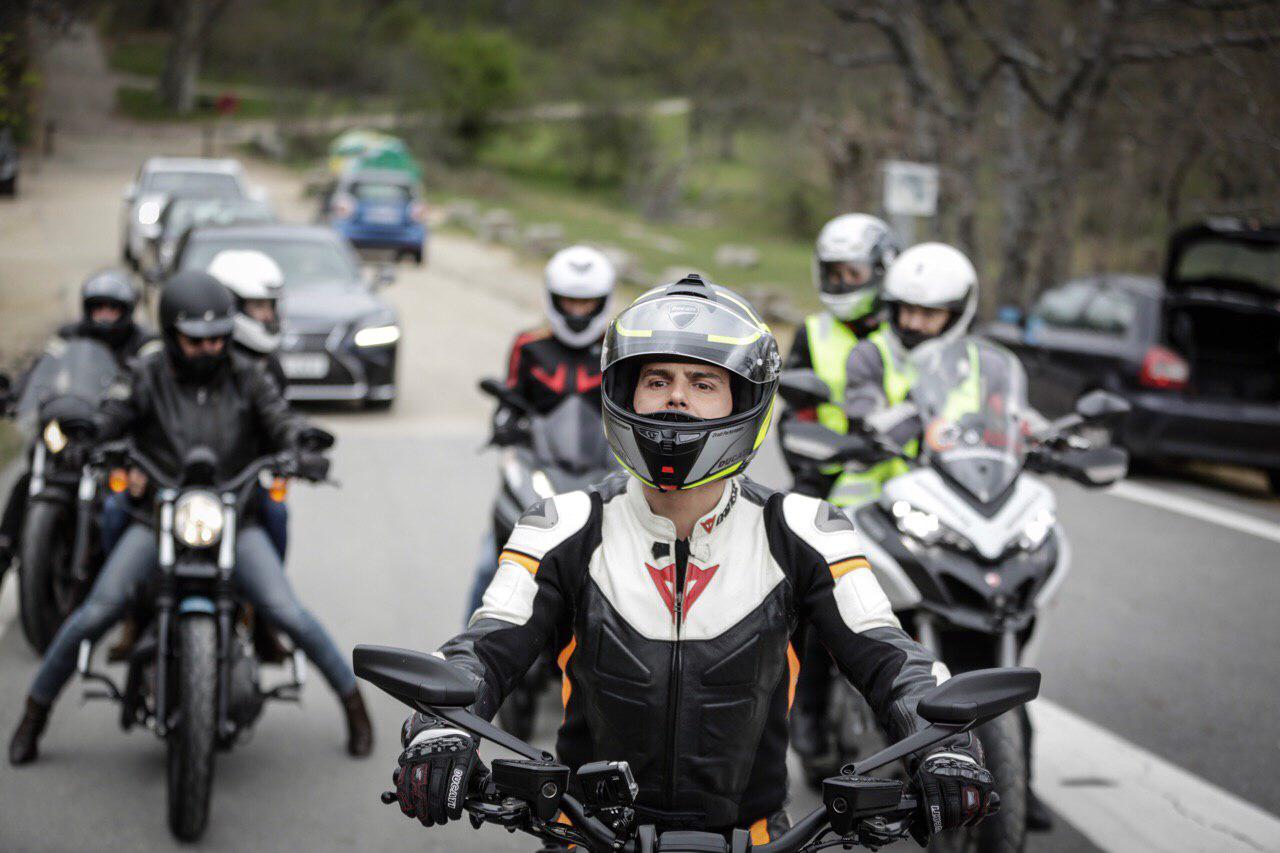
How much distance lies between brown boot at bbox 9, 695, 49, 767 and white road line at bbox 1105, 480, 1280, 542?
763cm

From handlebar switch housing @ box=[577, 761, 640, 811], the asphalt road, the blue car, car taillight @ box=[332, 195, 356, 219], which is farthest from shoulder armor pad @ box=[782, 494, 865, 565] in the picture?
car taillight @ box=[332, 195, 356, 219]

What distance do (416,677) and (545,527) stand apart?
2.11 ft

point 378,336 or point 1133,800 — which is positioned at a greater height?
point 378,336

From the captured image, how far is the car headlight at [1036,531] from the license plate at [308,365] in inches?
415

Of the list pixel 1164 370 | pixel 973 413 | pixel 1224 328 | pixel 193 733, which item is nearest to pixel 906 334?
pixel 973 413

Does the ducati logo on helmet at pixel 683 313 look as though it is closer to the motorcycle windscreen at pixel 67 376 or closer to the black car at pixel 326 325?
the motorcycle windscreen at pixel 67 376

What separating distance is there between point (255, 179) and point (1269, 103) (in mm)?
40632

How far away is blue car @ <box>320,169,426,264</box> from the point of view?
29547mm

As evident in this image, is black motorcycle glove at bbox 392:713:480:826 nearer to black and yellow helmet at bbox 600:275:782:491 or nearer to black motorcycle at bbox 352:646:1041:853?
black motorcycle at bbox 352:646:1041:853

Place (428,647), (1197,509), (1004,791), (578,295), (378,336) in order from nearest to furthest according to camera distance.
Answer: (1004,791)
(578,295)
(428,647)
(1197,509)
(378,336)

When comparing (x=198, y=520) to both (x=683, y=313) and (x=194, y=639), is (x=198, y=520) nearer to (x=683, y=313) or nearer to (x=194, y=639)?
(x=194, y=639)

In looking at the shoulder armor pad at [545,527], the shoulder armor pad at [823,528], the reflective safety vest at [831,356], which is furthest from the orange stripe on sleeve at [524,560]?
the reflective safety vest at [831,356]

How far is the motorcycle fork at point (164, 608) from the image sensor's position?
4934 millimetres

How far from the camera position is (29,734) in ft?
17.9
